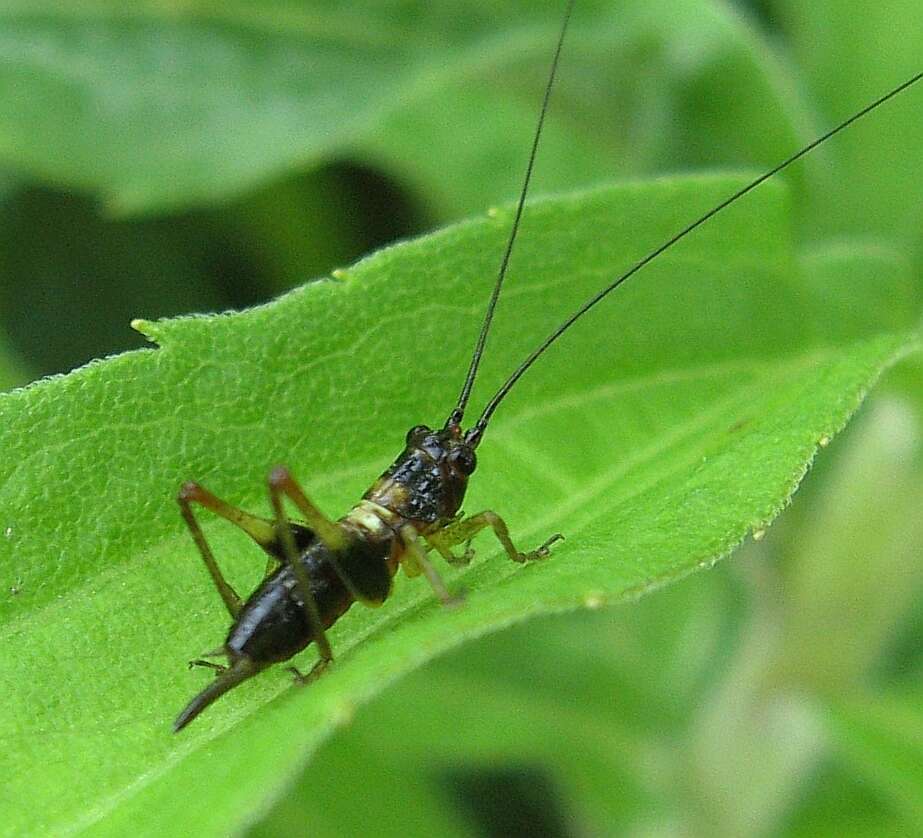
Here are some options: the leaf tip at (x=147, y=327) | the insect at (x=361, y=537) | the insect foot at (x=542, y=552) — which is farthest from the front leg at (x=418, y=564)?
the leaf tip at (x=147, y=327)

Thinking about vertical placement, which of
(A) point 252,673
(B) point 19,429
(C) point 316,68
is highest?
(C) point 316,68

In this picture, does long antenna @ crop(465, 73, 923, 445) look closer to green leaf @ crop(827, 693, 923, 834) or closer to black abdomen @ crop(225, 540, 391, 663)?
black abdomen @ crop(225, 540, 391, 663)

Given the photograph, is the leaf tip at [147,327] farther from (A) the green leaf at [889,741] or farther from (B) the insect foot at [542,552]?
(A) the green leaf at [889,741]

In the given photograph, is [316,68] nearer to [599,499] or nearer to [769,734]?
[599,499]

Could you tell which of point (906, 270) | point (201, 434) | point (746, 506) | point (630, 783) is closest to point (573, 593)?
point (746, 506)

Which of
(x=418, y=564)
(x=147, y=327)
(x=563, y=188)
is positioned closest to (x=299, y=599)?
(x=418, y=564)

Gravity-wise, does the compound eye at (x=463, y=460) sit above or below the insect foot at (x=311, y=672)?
above

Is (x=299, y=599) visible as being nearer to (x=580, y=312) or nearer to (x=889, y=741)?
(x=580, y=312)
